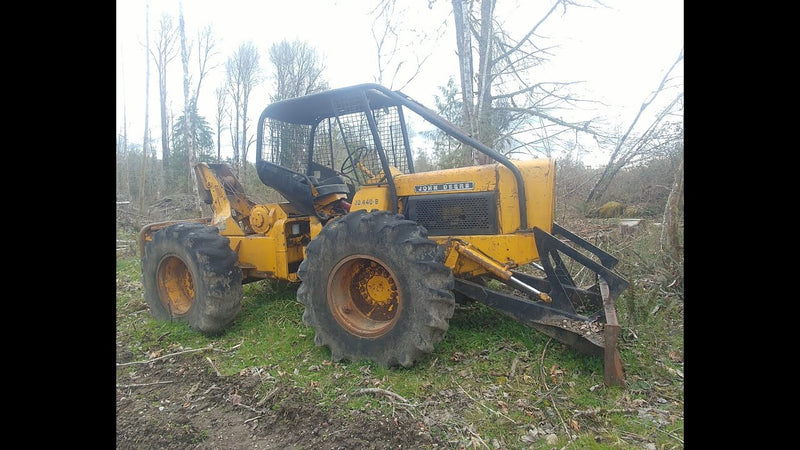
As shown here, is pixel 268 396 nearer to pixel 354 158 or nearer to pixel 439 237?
pixel 439 237

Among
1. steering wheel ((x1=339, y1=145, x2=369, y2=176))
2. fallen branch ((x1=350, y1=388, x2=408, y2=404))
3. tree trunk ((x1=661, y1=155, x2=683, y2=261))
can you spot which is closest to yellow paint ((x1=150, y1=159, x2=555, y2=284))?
steering wheel ((x1=339, y1=145, x2=369, y2=176))

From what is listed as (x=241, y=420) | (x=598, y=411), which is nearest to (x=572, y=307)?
(x=598, y=411)

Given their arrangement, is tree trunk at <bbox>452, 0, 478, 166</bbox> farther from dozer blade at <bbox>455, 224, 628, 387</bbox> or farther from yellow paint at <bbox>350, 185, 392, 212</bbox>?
dozer blade at <bbox>455, 224, 628, 387</bbox>

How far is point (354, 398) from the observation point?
321cm

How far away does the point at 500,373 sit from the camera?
3479mm

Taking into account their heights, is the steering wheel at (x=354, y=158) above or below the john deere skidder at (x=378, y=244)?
above

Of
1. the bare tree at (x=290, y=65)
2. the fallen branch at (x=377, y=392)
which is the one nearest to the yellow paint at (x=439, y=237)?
the fallen branch at (x=377, y=392)

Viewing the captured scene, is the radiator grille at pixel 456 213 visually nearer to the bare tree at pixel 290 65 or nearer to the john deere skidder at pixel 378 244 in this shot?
the john deere skidder at pixel 378 244

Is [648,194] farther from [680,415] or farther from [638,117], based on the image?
[680,415]

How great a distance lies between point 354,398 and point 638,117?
27.6ft

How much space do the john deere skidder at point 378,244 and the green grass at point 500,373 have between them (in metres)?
0.20

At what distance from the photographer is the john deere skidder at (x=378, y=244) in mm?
3500

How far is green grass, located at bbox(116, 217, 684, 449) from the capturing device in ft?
9.12
